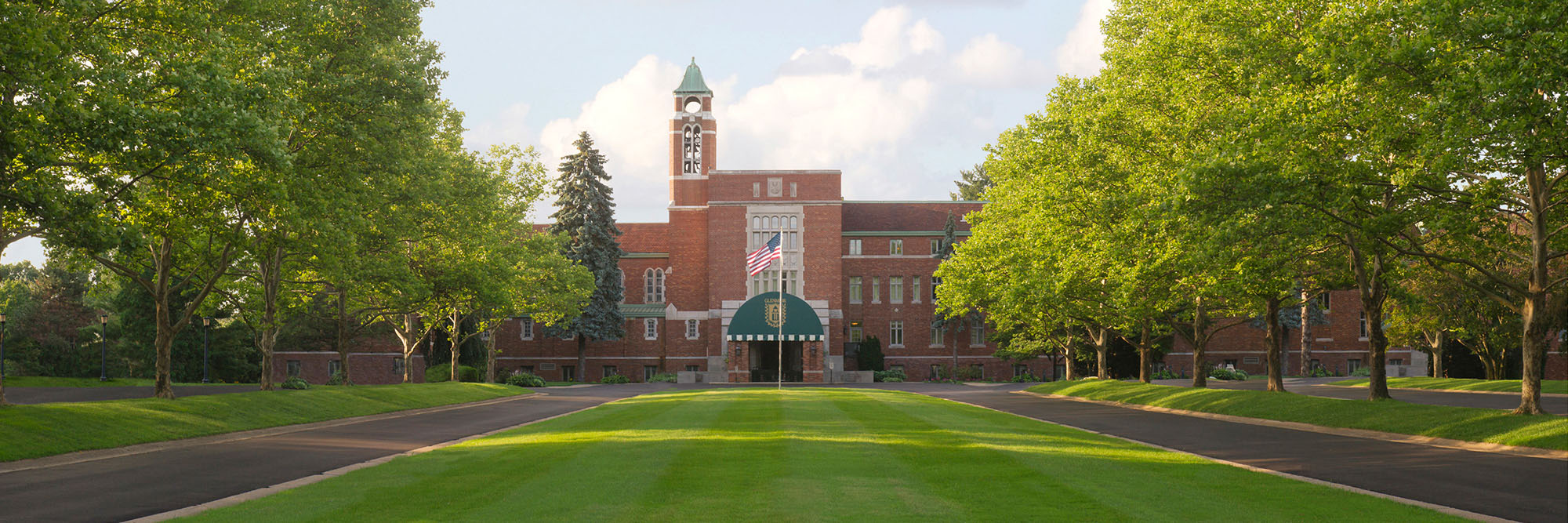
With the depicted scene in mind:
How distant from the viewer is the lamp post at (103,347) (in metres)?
52.9

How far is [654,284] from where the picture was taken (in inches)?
3169

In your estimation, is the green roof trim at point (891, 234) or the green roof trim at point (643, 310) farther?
the green roof trim at point (891, 234)

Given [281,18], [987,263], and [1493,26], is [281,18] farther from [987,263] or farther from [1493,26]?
[987,263]

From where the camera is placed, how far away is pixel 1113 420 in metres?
26.6

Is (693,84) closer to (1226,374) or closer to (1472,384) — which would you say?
(1226,374)

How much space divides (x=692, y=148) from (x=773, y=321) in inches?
782

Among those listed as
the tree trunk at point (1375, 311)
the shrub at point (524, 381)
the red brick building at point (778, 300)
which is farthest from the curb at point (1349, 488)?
the red brick building at point (778, 300)

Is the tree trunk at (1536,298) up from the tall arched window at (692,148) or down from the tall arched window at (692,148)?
down

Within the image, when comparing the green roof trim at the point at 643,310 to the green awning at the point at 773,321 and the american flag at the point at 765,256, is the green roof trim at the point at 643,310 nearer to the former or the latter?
the green awning at the point at 773,321

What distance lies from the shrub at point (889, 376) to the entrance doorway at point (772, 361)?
5.24 metres

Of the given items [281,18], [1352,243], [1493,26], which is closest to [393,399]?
[281,18]

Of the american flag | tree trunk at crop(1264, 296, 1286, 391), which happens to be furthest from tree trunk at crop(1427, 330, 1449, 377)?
the american flag

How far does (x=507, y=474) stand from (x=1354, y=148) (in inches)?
753

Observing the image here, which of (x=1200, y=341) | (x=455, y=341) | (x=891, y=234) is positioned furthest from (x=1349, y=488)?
(x=891, y=234)
